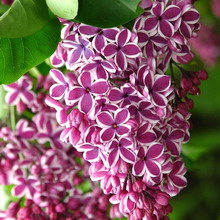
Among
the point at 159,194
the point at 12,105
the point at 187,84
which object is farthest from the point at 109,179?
the point at 12,105

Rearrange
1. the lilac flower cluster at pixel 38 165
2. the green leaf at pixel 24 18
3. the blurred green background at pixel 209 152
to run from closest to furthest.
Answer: the green leaf at pixel 24 18, the lilac flower cluster at pixel 38 165, the blurred green background at pixel 209 152

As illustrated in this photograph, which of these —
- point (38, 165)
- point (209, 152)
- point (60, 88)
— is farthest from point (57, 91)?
point (209, 152)

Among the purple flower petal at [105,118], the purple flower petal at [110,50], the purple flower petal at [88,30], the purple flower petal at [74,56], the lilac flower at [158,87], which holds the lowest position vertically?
the purple flower petal at [105,118]

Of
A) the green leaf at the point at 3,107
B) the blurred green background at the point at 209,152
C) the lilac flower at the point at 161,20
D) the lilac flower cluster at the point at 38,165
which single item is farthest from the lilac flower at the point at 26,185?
the blurred green background at the point at 209,152

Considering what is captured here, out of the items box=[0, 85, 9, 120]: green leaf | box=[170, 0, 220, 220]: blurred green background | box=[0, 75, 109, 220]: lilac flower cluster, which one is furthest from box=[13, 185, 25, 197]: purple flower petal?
box=[170, 0, 220, 220]: blurred green background

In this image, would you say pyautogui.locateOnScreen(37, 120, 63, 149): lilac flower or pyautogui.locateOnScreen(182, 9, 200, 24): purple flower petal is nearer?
pyautogui.locateOnScreen(182, 9, 200, 24): purple flower petal

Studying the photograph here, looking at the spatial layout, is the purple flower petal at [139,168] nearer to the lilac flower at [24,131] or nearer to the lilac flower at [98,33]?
the lilac flower at [98,33]

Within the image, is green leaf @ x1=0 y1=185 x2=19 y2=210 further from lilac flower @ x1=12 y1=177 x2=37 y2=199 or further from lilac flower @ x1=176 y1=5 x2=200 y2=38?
lilac flower @ x1=176 y1=5 x2=200 y2=38

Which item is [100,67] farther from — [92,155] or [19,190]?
[19,190]

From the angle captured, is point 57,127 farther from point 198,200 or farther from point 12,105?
point 198,200
